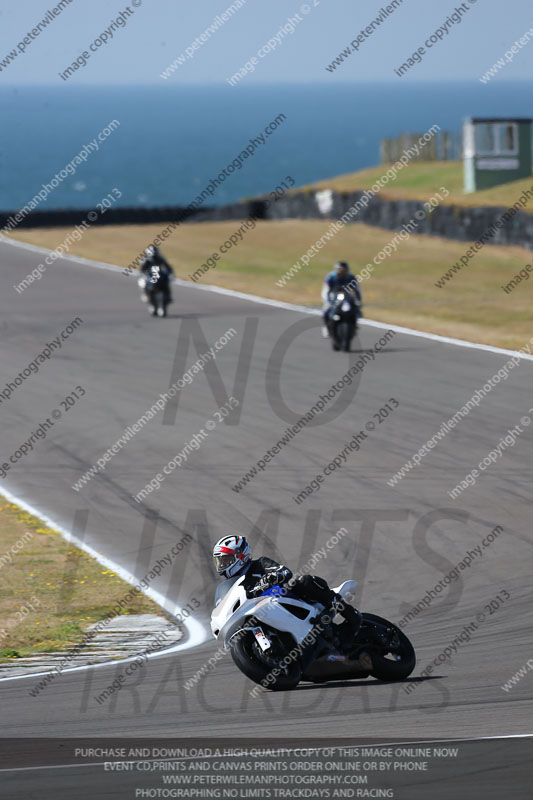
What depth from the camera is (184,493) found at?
586 inches

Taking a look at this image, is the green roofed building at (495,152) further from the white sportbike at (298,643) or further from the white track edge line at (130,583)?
the white sportbike at (298,643)

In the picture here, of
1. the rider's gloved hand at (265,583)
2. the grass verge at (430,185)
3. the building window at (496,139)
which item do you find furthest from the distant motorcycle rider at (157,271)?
the building window at (496,139)

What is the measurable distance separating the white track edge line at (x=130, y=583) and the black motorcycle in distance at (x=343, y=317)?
30.8 feet

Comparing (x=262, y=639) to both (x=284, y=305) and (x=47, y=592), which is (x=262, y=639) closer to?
(x=47, y=592)

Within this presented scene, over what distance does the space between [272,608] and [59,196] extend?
137100mm

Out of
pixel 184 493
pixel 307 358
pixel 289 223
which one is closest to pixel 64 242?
pixel 289 223

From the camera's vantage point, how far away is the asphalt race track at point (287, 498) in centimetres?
822

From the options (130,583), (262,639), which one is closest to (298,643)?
(262,639)

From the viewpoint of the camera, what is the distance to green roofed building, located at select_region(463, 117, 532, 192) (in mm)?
47562

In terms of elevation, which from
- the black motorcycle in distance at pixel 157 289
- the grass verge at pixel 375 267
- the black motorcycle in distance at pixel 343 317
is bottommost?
the black motorcycle in distance at pixel 343 317

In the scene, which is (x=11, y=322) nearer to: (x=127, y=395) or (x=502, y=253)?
(x=127, y=395)

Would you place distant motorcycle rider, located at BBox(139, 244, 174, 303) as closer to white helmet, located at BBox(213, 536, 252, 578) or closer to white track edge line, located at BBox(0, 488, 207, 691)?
white track edge line, located at BBox(0, 488, 207, 691)

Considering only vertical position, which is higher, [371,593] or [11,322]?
[11,322]

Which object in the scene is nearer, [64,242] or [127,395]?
[127,395]
